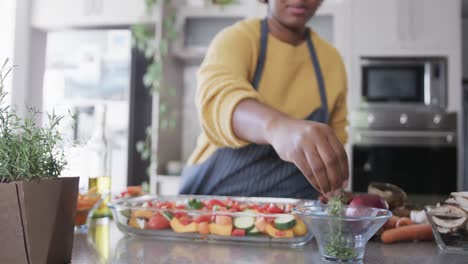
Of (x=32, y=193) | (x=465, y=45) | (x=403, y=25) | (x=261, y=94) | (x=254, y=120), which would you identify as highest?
(x=465, y=45)

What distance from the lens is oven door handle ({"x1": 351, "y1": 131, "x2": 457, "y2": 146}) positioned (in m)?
2.57

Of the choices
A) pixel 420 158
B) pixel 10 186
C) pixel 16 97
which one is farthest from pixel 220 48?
pixel 16 97

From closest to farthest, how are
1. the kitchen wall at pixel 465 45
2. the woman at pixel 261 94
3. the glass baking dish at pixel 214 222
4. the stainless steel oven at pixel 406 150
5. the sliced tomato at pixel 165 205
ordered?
the glass baking dish at pixel 214 222 → the sliced tomato at pixel 165 205 → the woman at pixel 261 94 → the stainless steel oven at pixel 406 150 → the kitchen wall at pixel 465 45

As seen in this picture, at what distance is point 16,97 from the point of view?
292cm

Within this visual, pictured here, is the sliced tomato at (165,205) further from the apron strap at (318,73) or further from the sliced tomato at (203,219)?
the apron strap at (318,73)

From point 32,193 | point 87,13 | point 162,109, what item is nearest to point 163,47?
point 162,109

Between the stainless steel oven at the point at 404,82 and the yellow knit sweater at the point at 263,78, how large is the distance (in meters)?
1.38

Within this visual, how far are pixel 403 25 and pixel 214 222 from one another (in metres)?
2.38

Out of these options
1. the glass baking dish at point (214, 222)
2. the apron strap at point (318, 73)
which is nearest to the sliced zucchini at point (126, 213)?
the glass baking dish at point (214, 222)

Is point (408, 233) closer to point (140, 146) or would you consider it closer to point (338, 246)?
point (338, 246)

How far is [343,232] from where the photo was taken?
59 cm

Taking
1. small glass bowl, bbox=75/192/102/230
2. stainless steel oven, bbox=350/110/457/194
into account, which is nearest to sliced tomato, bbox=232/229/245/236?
small glass bowl, bbox=75/192/102/230

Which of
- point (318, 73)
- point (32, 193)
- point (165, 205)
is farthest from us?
point (318, 73)

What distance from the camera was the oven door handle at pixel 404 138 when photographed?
2.57 meters
